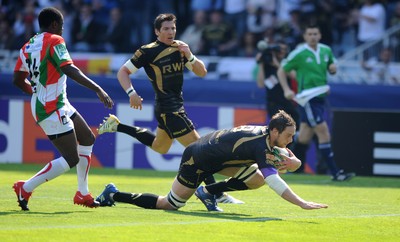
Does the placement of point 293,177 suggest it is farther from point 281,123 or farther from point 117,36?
point 117,36

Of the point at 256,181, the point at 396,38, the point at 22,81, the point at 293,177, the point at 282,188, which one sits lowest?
the point at 293,177

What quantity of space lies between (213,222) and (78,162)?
1.81 metres

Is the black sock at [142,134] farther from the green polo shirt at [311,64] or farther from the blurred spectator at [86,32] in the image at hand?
the blurred spectator at [86,32]

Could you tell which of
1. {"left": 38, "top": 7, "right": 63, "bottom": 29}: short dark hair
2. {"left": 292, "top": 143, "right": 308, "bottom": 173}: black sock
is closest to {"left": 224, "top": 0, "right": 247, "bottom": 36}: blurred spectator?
{"left": 292, "top": 143, "right": 308, "bottom": 173}: black sock

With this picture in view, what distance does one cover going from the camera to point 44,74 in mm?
10000

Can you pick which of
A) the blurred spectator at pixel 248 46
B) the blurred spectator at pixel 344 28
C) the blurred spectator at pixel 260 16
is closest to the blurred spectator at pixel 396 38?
the blurred spectator at pixel 344 28

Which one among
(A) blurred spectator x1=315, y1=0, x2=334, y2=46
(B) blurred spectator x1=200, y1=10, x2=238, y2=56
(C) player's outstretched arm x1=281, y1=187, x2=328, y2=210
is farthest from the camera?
(B) blurred spectator x1=200, y1=10, x2=238, y2=56

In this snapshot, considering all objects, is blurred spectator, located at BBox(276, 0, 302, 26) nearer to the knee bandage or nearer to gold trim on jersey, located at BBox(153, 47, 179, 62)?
gold trim on jersey, located at BBox(153, 47, 179, 62)

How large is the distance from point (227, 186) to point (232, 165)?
1.25 ft

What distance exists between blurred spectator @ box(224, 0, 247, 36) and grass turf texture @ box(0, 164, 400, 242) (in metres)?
9.84

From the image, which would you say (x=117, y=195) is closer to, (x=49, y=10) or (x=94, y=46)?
(x=49, y=10)

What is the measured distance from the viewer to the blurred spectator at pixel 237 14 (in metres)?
22.7

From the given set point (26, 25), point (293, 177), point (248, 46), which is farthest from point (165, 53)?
point (26, 25)

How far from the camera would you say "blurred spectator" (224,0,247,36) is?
22688 mm
